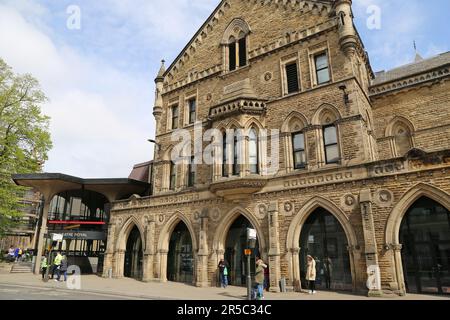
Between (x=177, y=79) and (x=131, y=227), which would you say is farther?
(x=177, y=79)

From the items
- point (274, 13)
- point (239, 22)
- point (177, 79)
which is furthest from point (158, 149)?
point (274, 13)

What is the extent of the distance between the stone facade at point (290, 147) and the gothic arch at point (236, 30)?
0.08 m

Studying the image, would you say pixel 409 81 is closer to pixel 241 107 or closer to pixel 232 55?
pixel 241 107

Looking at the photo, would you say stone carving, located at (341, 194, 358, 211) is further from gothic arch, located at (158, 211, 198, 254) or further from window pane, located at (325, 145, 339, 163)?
gothic arch, located at (158, 211, 198, 254)

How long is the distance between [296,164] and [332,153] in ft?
6.52

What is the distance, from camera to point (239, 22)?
23422 mm

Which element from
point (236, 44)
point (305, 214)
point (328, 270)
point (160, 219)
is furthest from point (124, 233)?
point (236, 44)

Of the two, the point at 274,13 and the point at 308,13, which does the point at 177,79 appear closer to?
the point at 274,13

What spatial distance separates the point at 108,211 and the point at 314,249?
688 inches

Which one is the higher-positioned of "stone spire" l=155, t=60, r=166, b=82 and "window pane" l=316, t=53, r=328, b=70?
"stone spire" l=155, t=60, r=166, b=82

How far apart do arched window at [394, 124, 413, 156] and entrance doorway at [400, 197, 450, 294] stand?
6.31 meters

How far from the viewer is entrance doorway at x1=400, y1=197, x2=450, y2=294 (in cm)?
1369

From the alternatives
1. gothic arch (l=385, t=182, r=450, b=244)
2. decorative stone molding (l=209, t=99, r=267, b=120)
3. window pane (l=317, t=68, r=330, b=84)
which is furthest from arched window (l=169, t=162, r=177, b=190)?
gothic arch (l=385, t=182, r=450, b=244)

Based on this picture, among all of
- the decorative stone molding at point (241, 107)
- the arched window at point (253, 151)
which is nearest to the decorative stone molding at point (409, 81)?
the decorative stone molding at point (241, 107)
